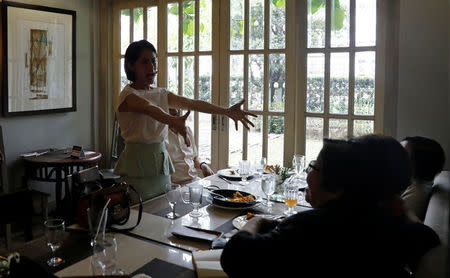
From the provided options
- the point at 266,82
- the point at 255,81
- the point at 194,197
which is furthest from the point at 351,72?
the point at 194,197

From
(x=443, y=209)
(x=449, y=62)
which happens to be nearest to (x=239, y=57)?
(x=449, y=62)

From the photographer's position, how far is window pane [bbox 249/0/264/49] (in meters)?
3.38

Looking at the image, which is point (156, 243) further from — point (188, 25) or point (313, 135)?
point (188, 25)

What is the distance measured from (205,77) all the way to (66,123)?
1563 millimetres

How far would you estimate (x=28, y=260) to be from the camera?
1.26m

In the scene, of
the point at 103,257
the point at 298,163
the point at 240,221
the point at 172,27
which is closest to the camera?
the point at 103,257

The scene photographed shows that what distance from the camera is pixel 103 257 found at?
3.63ft

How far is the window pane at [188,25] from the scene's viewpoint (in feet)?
12.2

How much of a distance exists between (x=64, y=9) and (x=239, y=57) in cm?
187

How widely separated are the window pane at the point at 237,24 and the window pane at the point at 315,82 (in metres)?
0.64

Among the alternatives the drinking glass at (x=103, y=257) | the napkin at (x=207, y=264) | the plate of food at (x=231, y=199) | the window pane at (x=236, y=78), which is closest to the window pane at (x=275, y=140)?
the window pane at (x=236, y=78)

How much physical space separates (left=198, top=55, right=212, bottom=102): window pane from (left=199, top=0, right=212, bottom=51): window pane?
0.10 m

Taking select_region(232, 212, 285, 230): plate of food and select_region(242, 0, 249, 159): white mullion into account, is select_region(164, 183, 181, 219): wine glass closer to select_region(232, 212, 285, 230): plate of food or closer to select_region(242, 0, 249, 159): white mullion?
select_region(232, 212, 285, 230): plate of food

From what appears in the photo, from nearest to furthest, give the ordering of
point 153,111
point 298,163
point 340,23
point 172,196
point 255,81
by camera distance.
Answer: point 172,196 → point 153,111 → point 298,163 → point 340,23 → point 255,81
